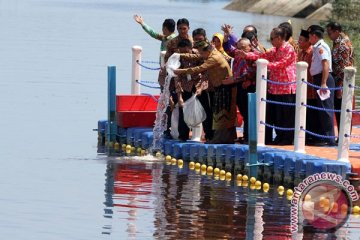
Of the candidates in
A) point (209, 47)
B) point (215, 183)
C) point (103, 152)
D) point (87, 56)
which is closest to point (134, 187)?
point (215, 183)

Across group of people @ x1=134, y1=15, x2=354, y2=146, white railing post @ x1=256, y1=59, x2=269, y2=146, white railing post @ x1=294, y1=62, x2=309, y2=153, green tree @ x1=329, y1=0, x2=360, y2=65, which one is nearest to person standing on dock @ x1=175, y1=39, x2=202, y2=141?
group of people @ x1=134, y1=15, x2=354, y2=146

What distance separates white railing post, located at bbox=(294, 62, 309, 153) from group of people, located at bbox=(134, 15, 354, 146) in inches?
15.7

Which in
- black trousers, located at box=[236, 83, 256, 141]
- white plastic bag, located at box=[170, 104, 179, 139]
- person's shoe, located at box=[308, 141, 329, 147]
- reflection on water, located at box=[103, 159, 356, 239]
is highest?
black trousers, located at box=[236, 83, 256, 141]

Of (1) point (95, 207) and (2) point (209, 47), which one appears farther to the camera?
(2) point (209, 47)

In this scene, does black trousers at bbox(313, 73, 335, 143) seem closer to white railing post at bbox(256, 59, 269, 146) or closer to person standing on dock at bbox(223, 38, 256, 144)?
white railing post at bbox(256, 59, 269, 146)

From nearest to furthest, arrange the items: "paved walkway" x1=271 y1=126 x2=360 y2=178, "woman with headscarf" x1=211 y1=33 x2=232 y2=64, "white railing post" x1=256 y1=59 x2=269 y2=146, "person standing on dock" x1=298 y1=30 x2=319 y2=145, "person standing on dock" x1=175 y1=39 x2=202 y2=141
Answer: "paved walkway" x1=271 y1=126 x2=360 y2=178 < "white railing post" x1=256 y1=59 x2=269 y2=146 < "person standing on dock" x1=298 y1=30 x2=319 y2=145 < "person standing on dock" x1=175 y1=39 x2=202 y2=141 < "woman with headscarf" x1=211 y1=33 x2=232 y2=64

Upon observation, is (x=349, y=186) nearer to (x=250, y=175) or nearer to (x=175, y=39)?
(x=250, y=175)

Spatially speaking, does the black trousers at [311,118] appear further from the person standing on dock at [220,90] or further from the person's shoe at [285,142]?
the person standing on dock at [220,90]

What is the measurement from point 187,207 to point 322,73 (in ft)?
9.85

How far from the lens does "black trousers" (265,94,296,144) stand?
20.0 m

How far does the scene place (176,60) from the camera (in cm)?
2112

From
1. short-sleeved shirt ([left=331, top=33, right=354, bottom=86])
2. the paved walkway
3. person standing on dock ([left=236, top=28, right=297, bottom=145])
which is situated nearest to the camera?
the paved walkway

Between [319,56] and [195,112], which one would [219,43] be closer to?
[195,112]

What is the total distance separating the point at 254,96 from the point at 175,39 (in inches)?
105
